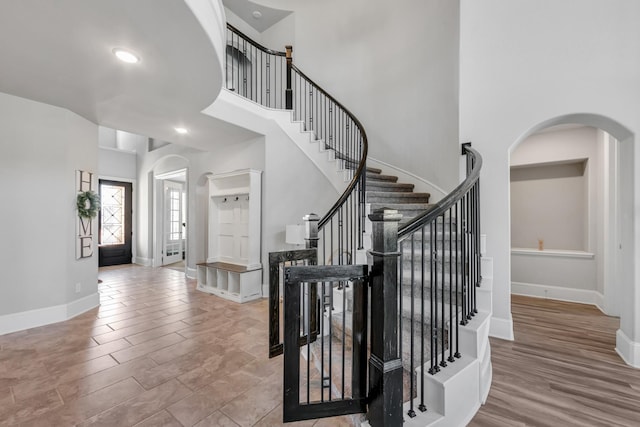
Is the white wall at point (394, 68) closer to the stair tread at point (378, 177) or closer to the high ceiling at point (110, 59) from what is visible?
the stair tread at point (378, 177)

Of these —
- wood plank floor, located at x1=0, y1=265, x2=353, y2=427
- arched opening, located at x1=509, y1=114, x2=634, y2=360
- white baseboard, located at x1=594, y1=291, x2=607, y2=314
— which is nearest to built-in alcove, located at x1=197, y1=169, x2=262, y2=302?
wood plank floor, located at x1=0, y1=265, x2=353, y2=427

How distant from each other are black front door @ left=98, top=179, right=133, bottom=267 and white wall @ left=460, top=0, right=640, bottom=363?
8.15m

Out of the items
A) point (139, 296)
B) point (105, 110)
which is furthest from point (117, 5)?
point (139, 296)

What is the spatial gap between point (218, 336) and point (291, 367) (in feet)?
6.53

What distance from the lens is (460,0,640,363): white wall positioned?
8.45 feet

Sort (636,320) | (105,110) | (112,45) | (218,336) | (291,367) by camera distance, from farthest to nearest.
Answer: (105,110), (218,336), (636,320), (112,45), (291,367)

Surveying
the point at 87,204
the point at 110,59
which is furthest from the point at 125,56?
the point at 87,204

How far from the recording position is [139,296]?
4.41 m

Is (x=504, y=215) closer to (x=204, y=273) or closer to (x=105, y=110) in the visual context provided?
(x=204, y=273)

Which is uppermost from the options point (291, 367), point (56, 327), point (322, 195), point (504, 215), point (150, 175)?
point (150, 175)

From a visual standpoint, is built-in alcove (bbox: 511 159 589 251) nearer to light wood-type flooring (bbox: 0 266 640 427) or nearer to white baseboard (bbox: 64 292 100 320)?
light wood-type flooring (bbox: 0 266 640 427)

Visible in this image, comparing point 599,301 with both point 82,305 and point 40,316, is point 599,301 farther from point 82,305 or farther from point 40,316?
point 40,316

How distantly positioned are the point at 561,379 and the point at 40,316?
5.46m

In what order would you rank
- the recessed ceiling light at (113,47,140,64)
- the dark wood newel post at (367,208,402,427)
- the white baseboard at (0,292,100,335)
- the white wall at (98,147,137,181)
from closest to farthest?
1. the dark wood newel post at (367,208,402,427)
2. the recessed ceiling light at (113,47,140,64)
3. the white baseboard at (0,292,100,335)
4. the white wall at (98,147,137,181)
